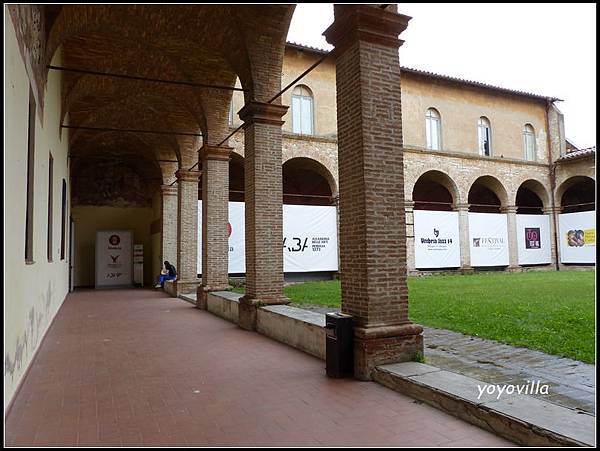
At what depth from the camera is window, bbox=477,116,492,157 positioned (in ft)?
79.8

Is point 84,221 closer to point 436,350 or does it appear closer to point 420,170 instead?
point 420,170

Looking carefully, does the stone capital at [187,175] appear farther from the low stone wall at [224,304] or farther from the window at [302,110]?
the window at [302,110]

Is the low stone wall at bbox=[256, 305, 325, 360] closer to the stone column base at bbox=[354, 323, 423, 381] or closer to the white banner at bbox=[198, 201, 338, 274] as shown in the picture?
the stone column base at bbox=[354, 323, 423, 381]

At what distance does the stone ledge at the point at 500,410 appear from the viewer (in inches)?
117

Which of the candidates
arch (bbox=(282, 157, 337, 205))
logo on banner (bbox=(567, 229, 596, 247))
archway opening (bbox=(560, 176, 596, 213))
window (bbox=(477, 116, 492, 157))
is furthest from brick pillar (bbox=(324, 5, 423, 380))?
archway opening (bbox=(560, 176, 596, 213))

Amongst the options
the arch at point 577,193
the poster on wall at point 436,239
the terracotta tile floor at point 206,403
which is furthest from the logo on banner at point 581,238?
the terracotta tile floor at point 206,403

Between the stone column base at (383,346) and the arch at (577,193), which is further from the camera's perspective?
the arch at (577,193)

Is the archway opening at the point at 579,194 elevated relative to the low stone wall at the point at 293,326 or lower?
elevated

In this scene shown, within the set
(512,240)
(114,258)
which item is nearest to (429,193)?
(512,240)

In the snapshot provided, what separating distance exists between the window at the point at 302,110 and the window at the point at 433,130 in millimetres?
6676

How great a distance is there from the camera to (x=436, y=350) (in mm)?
5797

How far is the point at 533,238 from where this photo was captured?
972 inches

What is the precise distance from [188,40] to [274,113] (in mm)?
2605

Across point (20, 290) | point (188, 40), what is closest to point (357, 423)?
point (20, 290)
